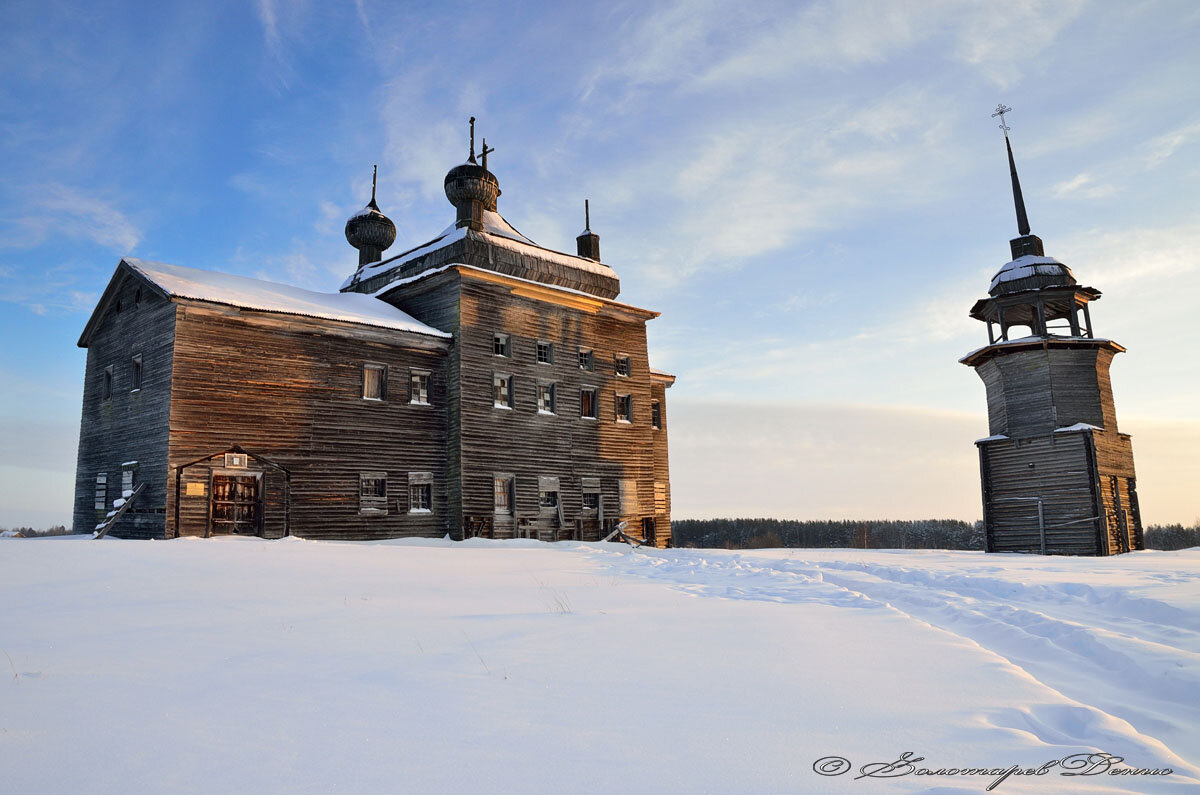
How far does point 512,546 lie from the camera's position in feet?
77.0

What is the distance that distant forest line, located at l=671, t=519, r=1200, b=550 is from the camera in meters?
77.9

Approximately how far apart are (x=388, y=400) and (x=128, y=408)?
734 cm

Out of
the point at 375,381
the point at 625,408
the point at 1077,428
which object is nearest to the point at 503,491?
the point at 375,381

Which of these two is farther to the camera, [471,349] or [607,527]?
[607,527]

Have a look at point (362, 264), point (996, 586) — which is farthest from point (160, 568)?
point (362, 264)

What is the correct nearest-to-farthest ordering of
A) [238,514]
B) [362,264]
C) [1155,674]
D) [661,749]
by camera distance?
1. [661,749]
2. [1155,674]
3. [238,514]
4. [362,264]

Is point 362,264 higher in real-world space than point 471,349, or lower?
higher

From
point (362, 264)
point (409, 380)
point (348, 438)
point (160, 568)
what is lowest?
point (160, 568)

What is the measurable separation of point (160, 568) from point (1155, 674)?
1302 centimetres

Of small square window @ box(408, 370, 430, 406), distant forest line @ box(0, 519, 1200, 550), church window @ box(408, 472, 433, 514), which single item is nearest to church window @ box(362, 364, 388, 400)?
small square window @ box(408, 370, 430, 406)

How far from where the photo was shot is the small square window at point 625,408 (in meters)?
30.8

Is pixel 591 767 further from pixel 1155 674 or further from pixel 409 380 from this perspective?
pixel 409 380

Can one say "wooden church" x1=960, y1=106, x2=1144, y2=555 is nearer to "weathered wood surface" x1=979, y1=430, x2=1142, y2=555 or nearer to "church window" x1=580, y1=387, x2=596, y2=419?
"weathered wood surface" x1=979, y1=430, x2=1142, y2=555

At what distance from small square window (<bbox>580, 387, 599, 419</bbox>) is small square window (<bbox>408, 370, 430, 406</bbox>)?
6137 mm
